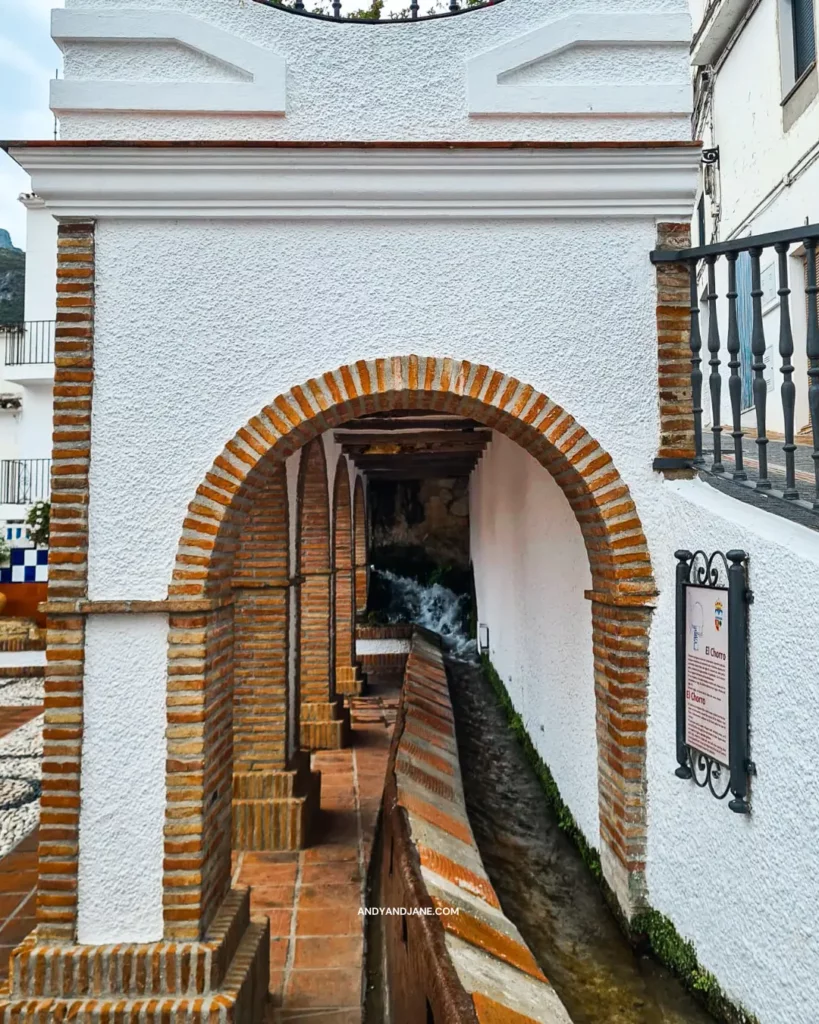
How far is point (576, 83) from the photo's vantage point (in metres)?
3.39

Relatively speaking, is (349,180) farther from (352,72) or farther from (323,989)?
(323,989)

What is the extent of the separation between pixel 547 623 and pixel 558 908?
192cm

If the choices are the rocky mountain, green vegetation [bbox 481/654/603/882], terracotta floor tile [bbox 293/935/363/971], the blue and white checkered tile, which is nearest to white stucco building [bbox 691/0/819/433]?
green vegetation [bbox 481/654/603/882]

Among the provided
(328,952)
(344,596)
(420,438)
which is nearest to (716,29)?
(420,438)

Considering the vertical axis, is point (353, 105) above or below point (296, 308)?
above

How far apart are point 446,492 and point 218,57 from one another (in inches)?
494

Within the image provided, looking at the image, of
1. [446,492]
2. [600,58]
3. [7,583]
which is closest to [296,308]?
[600,58]

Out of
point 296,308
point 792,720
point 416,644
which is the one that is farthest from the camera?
point 416,644

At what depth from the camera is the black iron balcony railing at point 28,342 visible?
13.3 m

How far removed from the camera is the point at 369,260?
3277 mm

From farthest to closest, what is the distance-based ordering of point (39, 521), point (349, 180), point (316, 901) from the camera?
point (39, 521), point (316, 901), point (349, 180)

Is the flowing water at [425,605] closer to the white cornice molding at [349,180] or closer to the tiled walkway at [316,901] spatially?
the tiled walkway at [316,901]

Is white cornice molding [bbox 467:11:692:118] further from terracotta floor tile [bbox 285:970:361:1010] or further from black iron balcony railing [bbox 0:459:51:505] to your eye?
black iron balcony railing [bbox 0:459:51:505]

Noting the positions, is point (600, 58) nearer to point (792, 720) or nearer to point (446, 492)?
point (792, 720)
